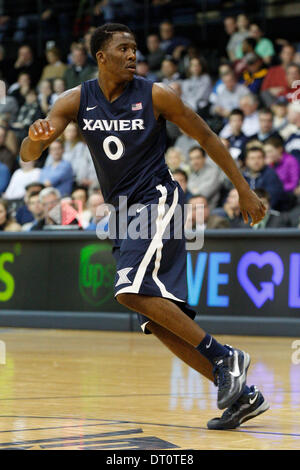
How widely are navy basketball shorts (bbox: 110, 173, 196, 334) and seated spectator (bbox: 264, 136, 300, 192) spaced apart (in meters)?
7.57

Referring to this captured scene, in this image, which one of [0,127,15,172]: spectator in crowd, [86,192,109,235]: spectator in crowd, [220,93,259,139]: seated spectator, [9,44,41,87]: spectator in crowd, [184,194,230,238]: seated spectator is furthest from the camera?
[9,44,41,87]: spectator in crowd

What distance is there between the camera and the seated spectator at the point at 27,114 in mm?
17125

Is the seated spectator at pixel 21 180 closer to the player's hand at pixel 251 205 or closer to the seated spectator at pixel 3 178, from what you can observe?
the seated spectator at pixel 3 178

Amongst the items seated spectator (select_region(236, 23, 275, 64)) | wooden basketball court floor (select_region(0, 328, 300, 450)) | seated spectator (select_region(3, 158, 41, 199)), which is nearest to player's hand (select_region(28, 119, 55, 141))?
wooden basketball court floor (select_region(0, 328, 300, 450))

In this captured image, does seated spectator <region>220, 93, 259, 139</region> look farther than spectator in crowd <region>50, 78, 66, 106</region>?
No

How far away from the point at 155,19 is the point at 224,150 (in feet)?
46.8

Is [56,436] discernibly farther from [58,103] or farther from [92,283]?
[92,283]

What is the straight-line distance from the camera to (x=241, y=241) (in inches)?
435

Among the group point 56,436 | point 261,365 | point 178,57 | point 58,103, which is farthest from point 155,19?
point 56,436

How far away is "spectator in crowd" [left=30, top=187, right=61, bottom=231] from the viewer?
41.3 feet

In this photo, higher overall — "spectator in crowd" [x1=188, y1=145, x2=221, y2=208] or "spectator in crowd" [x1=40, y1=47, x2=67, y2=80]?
"spectator in crowd" [x1=40, y1=47, x2=67, y2=80]

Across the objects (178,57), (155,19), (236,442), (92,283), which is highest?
(155,19)

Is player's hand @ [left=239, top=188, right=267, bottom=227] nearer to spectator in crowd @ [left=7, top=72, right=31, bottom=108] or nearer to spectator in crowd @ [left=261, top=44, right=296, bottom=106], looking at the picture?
spectator in crowd @ [left=261, top=44, right=296, bottom=106]

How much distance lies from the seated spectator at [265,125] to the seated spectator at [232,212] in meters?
1.57
